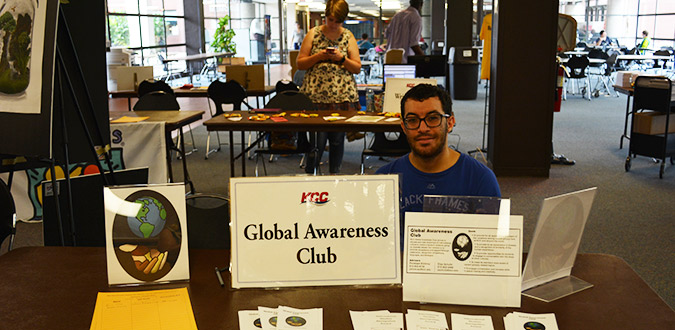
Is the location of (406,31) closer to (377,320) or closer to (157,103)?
(157,103)

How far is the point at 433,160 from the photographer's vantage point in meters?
2.18

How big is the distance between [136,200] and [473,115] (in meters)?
9.10

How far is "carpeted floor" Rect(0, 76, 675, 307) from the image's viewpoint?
13.1ft

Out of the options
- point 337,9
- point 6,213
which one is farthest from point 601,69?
point 6,213

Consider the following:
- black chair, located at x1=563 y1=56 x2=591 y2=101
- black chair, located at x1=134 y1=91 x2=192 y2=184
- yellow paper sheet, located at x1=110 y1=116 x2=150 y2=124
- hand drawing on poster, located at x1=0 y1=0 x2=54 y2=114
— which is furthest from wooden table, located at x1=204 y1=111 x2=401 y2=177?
black chair, located at x1=563 y1=56 x2=591 y2=101

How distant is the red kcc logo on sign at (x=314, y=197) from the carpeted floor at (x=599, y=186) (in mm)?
1132

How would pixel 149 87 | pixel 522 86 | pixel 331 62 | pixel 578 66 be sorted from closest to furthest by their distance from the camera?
pixel 331 62 < pixel 522 86 < pixel 149 87 < pixel 578 66

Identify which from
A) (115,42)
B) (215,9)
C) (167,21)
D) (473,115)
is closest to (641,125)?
(473,115)

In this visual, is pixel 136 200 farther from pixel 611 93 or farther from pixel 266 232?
pixel 611 93

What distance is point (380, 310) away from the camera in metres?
1.38

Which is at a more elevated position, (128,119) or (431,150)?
(431,150)

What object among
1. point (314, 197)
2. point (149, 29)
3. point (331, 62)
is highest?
point (149, 29)

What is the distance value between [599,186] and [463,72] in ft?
21.8

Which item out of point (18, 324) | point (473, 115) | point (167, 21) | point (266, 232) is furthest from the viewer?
point (167, 21)
